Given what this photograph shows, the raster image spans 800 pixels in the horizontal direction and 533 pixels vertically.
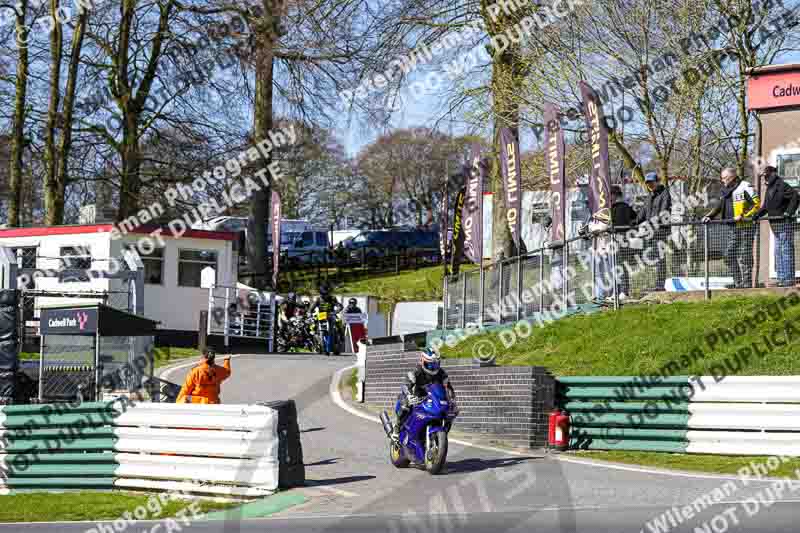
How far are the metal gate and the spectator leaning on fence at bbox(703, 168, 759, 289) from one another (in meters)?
16.7

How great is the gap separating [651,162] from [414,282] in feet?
48.4

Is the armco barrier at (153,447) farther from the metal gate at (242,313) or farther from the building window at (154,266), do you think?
the building window at (154,266)

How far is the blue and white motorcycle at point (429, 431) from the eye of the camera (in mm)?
13227

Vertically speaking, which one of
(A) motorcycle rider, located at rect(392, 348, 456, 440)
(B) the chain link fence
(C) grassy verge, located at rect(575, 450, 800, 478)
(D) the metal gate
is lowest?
(C) grassy verge, located at rect(575, 450, 800, 478)

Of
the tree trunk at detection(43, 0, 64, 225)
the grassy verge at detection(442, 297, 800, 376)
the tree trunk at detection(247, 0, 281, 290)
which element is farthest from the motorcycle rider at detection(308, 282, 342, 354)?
the grassy verge at detection(442, 297, 800, 376)

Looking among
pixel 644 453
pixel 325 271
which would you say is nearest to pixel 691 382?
pixel 644 453

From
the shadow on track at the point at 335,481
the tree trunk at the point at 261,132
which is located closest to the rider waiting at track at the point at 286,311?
the tree trunk at the point at 261,132

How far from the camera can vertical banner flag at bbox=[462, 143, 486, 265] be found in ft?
76.0

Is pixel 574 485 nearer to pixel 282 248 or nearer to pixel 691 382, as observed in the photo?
pixel 691 382

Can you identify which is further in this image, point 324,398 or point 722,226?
point 324,398

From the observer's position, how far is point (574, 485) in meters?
12.2

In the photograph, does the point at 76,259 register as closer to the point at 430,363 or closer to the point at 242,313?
the point at 242,313

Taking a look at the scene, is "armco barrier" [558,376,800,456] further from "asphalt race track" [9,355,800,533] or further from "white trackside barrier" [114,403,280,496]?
"white trackside barrier" [114,403,280,496]

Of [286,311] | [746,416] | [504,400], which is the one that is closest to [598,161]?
[504,400]
